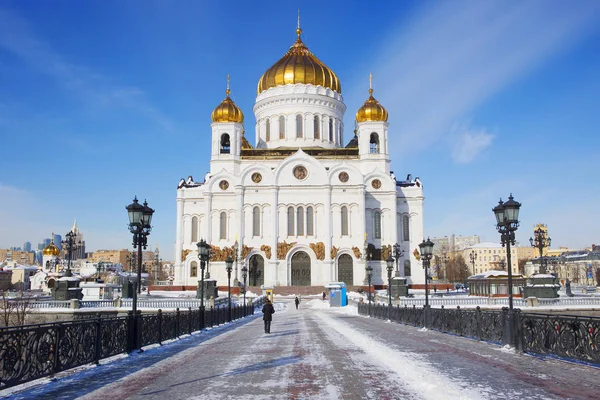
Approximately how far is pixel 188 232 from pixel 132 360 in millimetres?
47267

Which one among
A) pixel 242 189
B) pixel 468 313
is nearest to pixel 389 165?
pixel 242 189

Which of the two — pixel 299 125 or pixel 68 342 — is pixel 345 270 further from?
pixel 68 342

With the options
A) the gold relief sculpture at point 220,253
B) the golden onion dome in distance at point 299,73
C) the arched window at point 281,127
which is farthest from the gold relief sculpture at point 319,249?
the golden onion dome in distance at point 299,73

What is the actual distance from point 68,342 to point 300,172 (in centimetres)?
4786

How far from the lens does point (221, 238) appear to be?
56.6 meters

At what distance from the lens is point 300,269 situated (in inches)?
2179

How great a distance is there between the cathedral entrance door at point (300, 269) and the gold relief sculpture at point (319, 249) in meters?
1.26

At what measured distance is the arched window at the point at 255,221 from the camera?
184ft

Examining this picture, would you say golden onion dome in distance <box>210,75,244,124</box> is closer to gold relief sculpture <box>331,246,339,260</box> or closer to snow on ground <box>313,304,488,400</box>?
gold relief sculpture <box>331,246,339,260</box>

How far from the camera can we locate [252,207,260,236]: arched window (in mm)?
56125

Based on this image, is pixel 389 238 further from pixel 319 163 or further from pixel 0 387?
pixel 0 387

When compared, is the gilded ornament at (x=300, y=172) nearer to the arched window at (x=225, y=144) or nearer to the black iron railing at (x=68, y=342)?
the arched window at (x=225, y=144)

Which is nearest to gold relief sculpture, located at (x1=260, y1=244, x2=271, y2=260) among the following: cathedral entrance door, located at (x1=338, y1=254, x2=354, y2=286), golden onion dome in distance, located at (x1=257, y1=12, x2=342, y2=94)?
cathedral entrance door, located at (x1=338, y1=254, x2=354, y2=286)

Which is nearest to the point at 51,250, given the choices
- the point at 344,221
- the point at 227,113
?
the point at 227,113
